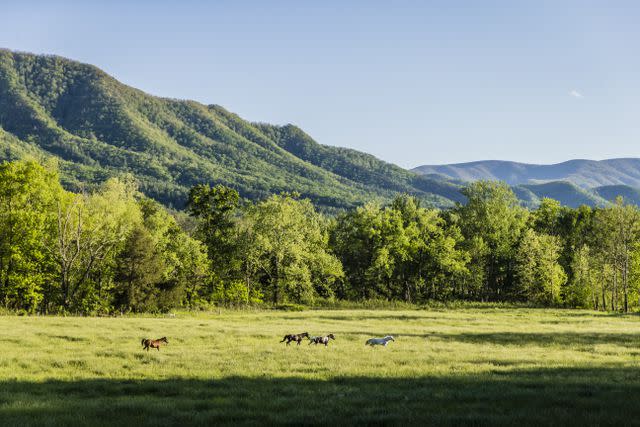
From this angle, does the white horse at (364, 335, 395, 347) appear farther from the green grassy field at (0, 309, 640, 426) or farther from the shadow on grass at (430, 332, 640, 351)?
the shadow on grass at (430, 332, 640, 351)

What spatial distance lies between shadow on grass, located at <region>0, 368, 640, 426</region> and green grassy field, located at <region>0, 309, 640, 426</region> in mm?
41

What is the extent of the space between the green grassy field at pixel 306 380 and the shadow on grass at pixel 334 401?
0.04 metres

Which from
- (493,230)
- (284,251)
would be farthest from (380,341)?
(493,230)

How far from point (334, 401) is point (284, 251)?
222 feet

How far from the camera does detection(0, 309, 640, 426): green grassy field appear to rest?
44.0 ft

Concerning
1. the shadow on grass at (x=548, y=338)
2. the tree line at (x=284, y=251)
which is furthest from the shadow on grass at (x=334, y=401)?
the tree line at (x=284, y=251)

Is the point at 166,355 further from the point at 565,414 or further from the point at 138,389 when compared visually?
the point at 565,414

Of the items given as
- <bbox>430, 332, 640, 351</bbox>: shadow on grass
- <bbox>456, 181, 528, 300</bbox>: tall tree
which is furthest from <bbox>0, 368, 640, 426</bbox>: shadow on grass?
<bbox>456, 181, 528, 300</bbox>: tall tree

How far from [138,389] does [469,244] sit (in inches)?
3558

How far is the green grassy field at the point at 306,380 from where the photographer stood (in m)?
13.4

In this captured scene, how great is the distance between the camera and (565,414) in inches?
517

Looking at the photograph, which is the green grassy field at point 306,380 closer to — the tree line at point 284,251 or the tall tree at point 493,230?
the tree line at point 284,251

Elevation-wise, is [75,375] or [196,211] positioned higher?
[196,211]

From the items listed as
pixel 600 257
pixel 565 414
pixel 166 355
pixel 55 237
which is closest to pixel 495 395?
pixel 565 414
